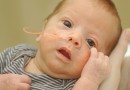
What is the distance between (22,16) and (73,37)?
677 mm

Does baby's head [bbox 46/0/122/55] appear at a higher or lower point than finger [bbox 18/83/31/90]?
higher

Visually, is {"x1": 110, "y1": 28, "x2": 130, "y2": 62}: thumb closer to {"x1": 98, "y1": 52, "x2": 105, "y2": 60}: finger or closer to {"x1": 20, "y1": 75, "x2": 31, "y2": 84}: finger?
{"x1": 98, "y1": 52, "x2": 105, "y2": 60}: finger

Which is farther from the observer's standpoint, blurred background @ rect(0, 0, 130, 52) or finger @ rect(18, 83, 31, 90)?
blurred background @ rect(0, 0, 130, 52)

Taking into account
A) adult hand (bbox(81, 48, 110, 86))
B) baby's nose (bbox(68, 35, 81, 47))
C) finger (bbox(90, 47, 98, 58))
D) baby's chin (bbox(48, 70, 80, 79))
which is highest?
baby's nose (bbox(68, 35, 81, 47))

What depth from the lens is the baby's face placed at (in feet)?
2.79

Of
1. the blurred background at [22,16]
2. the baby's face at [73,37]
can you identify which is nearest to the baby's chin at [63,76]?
the baby's face at [73,37]

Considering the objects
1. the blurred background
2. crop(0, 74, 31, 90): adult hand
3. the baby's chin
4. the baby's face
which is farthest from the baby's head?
the blurred background

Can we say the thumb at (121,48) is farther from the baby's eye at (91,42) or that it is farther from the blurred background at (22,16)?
the blurred background at (22,16)

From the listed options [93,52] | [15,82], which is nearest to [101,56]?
[93,52]

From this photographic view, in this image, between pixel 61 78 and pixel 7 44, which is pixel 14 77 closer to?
pixel 61 78

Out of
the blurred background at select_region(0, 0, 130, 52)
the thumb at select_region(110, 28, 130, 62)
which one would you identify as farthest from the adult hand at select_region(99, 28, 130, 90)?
the blurred background at select_region(0, 0, 130, 52)

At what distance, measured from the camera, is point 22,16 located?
1474 millimetres

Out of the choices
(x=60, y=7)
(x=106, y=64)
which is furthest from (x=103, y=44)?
(x=60, y=7)

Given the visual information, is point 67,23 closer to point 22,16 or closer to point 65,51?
point 65,51
